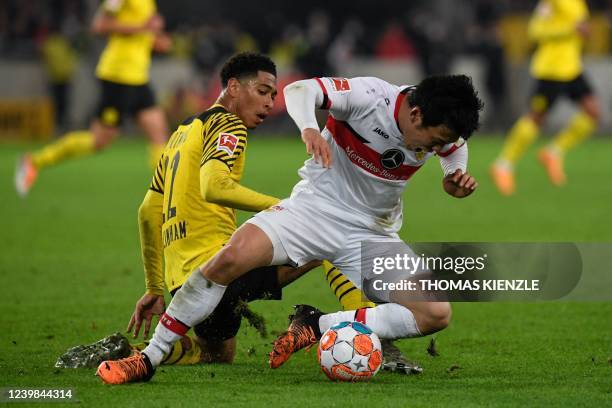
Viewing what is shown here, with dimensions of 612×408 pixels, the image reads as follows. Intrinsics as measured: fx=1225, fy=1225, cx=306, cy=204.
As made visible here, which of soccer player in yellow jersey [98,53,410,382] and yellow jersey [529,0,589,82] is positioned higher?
yellow jersey [529,0,589,82]

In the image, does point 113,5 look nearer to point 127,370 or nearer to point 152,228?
point 152,228

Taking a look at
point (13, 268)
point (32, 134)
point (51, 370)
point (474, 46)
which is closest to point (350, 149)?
point (51, 370)

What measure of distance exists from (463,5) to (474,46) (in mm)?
2483

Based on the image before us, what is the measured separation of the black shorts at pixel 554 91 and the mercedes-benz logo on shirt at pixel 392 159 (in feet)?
31.1

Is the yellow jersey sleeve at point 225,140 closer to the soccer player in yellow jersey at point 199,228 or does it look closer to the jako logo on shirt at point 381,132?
the soccer player in yellow jersey at point 199,228

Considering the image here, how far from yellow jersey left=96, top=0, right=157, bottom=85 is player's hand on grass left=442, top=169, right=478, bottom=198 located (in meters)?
8.38

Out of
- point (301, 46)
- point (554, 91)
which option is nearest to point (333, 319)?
point (554, 91)

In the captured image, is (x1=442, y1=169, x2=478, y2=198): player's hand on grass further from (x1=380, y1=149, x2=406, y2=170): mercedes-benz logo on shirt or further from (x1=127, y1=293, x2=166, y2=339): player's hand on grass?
(x1=127, y1=293, x2=166, y2=339): player's hand on grass

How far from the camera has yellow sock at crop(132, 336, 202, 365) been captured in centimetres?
605

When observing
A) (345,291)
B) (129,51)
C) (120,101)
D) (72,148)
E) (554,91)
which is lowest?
(345,291)

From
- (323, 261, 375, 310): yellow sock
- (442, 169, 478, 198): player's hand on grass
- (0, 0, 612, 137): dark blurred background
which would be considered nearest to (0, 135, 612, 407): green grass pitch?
(323, 261, 375, 310): yellow sock

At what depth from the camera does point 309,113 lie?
215 inches

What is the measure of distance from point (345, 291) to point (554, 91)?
31.3 ft

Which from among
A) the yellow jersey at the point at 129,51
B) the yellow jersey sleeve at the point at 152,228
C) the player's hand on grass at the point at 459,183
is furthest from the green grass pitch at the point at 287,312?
the yellow jersey at the point at 129,51
